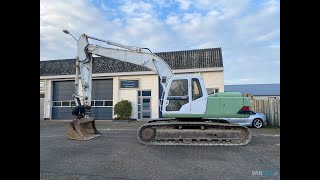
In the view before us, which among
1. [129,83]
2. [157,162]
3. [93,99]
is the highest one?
[129,83]

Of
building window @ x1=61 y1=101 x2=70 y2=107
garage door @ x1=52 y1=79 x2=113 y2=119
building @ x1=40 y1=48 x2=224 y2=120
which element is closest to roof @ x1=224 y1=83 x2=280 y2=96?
building @ x1=40 y1=48 x2=224 y2=120

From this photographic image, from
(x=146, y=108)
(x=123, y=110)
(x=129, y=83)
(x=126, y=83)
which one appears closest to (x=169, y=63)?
(x=129, y=83)

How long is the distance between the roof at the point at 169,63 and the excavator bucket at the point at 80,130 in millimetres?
11044

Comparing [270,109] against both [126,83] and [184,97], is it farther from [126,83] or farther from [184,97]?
[126,83]

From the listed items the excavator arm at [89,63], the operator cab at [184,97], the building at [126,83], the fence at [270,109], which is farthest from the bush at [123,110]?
the operator cab at [184,97]

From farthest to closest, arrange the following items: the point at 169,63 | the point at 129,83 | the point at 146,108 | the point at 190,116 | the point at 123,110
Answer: the point at 169,63, the point at 129,83, the point at 146,108, the point at 123,110, the point at 190,116

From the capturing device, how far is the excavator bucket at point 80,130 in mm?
10203

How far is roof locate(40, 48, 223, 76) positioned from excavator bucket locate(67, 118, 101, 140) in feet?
36.2

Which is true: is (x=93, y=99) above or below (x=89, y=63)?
below

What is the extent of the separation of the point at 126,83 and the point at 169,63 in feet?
15.0

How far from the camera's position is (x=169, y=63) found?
2205 centimetres
